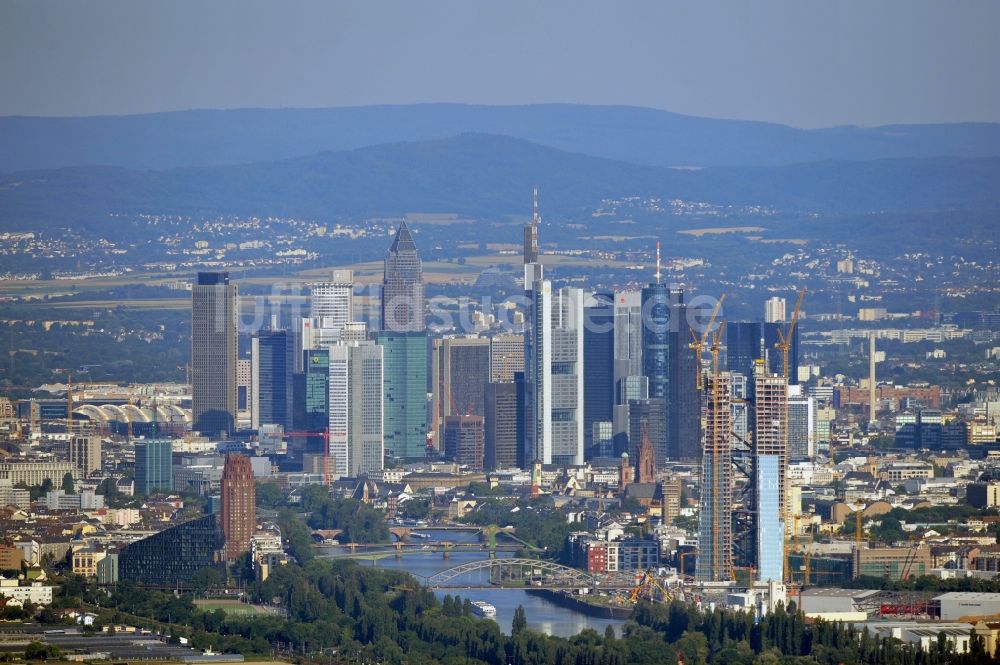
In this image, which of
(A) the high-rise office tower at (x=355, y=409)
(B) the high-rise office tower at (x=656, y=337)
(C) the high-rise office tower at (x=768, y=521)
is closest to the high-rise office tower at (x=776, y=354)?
(B) the high-rise office tower at (x=656, y=337)

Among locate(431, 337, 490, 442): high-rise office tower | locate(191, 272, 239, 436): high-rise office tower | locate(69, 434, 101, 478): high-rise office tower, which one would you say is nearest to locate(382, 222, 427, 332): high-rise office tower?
locate(431, 337, 490, 442): high-rise office tower

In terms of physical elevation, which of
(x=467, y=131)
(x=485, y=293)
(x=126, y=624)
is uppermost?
(x=467, y=131)

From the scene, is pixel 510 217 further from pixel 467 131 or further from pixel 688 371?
pixel 688 371

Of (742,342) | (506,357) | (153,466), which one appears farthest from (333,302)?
(153,466)

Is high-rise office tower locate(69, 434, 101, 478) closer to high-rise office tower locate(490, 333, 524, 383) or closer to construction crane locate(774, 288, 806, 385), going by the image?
high-rise office tower locate(490, 333, 524, 383)

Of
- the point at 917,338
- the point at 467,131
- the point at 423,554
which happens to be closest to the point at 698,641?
the point at 423,554

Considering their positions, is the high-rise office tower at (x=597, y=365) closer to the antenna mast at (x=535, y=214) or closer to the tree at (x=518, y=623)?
the antenna mast at (x=535, y=214)
